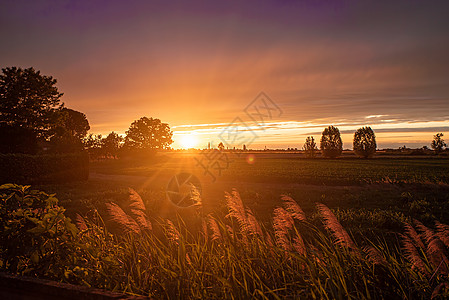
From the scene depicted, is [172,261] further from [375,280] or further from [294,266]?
[375,280]

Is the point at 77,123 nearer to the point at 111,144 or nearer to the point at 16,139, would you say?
the point at 111,144

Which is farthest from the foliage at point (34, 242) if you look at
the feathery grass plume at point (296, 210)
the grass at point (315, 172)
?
the grass at point (315, 172)

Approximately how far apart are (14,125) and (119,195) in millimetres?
31142

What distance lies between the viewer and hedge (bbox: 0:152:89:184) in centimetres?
2077

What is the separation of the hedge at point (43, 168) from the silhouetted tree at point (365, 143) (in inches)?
3518

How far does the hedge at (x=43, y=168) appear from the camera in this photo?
818 inches

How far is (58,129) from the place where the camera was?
41.3m

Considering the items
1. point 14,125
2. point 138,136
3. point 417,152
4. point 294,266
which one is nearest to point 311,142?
point 417,152

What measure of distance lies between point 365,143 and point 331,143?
36.5 ft

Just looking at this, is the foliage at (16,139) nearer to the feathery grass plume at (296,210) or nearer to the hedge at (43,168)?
the hedge at (43,168)

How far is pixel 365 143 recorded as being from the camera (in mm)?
94188

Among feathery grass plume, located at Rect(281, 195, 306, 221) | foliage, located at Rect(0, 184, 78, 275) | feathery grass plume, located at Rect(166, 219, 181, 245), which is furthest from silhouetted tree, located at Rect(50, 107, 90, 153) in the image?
feathery grass plume, located at Rect(281, 195, 306, 221)

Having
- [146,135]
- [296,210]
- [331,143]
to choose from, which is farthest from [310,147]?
[296,210]

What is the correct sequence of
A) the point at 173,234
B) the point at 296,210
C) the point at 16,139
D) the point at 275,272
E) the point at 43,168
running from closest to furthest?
1. the point at 275,272
2. the point at 296,210
3. the point at 173,234
4. the point at 43,168
5. the point at 16,139
